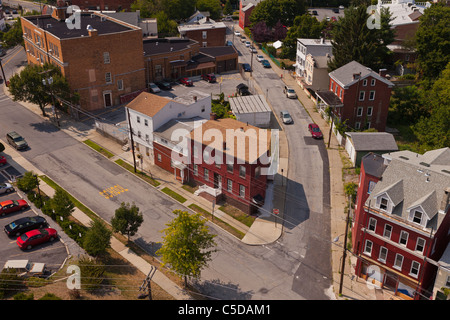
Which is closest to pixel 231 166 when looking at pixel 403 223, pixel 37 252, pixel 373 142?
pixel 403 223

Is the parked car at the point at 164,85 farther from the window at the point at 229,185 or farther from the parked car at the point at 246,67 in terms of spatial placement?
the window at the point at 229,185

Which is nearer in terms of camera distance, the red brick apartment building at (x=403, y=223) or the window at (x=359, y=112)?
the red brick apartment building at (x=403, y=223)

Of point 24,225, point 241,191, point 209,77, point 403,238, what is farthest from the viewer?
point 209,77

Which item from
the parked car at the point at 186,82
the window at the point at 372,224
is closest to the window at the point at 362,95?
the parked car at the point at 186,82

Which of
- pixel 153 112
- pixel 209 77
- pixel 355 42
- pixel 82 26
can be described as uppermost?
pixel 82 26

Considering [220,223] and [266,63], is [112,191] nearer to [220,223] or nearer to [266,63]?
[220,223]

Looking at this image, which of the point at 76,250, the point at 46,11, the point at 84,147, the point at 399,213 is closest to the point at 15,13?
the point at 46,11
